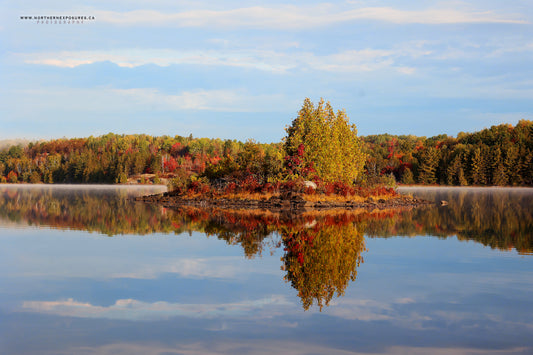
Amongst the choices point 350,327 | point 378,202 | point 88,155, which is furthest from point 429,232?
point 88,155

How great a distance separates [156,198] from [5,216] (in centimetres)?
1767

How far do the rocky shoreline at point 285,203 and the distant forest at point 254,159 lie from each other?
14.7 feet

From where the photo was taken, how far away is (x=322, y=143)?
42.7 m

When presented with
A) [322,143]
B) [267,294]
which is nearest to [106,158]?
[322,143]

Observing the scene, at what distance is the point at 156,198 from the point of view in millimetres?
45906

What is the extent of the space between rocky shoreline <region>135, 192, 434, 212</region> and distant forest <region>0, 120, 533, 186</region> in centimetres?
449

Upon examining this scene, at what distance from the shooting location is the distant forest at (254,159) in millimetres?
100062

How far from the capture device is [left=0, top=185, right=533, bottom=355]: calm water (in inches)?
296

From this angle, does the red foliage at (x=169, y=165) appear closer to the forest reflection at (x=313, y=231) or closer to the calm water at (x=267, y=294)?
the forest reflection at (x=313, y=231)

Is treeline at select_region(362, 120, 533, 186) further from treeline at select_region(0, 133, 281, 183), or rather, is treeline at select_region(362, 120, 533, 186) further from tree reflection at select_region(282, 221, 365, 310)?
tree reflection at select_region(282, 221, 365, 310)

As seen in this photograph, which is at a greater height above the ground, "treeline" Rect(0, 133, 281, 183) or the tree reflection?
"treeline" Rect(0, 133, 281, 183)

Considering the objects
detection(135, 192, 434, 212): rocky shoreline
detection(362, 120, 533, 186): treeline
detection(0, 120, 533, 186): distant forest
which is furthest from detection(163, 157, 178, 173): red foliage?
detection(135, 192, 434, 212): rocky shoreline

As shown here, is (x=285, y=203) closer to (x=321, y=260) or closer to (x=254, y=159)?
(x=254, y=159)

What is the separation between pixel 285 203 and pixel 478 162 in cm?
7788
